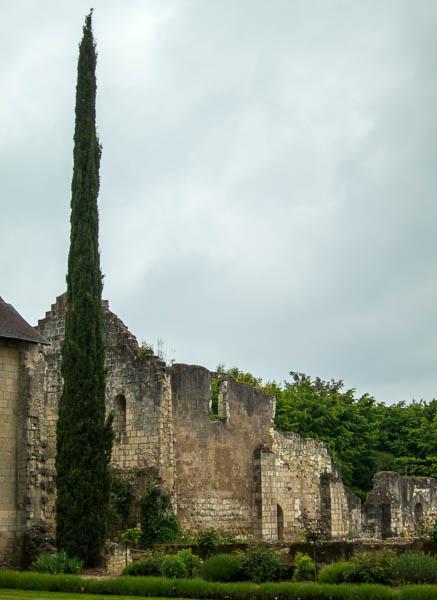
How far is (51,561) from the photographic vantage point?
2364 cm

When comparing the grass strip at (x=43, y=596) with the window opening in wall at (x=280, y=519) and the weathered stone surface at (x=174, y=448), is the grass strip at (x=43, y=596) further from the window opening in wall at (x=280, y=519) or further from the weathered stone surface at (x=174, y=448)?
the window opening in wall at (x=280, y=519)

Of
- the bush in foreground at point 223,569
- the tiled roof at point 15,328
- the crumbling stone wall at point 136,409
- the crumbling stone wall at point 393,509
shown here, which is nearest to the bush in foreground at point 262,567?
the bush in foreground at point 223,569

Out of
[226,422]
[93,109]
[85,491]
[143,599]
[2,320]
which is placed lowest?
[143,599]

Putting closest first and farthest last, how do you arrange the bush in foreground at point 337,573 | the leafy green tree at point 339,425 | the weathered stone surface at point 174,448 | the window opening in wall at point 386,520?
the bush in foreground at point 337,573 < the weathered stone surface at point 174,448 < the window opening in wall at point 386,520 < the leafy green tree at point 339,425

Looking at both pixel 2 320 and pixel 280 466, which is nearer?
pixel 2 320

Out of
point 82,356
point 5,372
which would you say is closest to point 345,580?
point 82,356

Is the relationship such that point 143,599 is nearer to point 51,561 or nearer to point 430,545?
point 51,561

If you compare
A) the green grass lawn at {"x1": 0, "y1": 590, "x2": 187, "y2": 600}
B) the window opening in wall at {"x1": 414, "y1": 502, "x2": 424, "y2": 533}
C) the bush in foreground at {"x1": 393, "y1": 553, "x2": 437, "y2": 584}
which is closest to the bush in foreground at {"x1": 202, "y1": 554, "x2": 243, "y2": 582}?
the green grass lawn at {"x1": 0, "y1": 590, "x2": 187, "y2": 600}

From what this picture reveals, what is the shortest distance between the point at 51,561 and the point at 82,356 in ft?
17.6

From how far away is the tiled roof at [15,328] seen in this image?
26.7m

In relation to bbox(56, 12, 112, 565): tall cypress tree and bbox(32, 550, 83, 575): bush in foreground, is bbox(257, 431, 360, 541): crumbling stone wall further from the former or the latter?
bbox(32, 550, 83, 575): bush in foreground

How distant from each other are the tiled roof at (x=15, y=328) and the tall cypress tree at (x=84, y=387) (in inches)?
41.8

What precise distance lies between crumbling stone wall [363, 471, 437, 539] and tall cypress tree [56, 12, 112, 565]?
18.4 metres

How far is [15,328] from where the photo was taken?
27.1 meters
